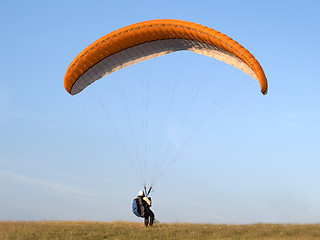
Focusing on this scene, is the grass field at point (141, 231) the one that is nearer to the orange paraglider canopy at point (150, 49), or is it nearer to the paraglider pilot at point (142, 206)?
the paraglider pilot at point (142, 206)

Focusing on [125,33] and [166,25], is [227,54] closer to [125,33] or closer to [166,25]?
[166,25]

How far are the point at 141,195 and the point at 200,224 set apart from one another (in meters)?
4.92

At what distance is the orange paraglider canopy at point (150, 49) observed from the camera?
18516 millimetres

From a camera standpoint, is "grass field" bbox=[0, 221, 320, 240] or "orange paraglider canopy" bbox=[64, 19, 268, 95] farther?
"grass field" bbox=[0, 221, 320, 240]

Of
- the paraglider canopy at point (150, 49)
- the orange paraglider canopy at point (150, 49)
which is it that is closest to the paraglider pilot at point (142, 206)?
the paraglider canopy at point (150, 49)

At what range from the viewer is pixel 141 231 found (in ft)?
70.6

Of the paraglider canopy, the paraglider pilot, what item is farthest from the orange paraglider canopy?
the paraglider pilot

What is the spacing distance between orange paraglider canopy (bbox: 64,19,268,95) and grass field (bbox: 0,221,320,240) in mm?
7095

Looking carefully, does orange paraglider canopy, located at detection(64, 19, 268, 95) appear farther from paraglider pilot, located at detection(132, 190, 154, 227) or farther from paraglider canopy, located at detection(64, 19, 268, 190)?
paraglider pilot, located at detection(132, 190, 154, 227)

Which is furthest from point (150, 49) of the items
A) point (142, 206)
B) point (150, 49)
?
point (142, 206)

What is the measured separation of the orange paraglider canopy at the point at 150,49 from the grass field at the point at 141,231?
279 inches

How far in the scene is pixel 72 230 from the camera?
2175cm

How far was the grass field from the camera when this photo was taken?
20.6 meters

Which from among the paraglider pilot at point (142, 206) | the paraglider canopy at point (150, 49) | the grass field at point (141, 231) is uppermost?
the paraglider canopy at point (150, 49)
